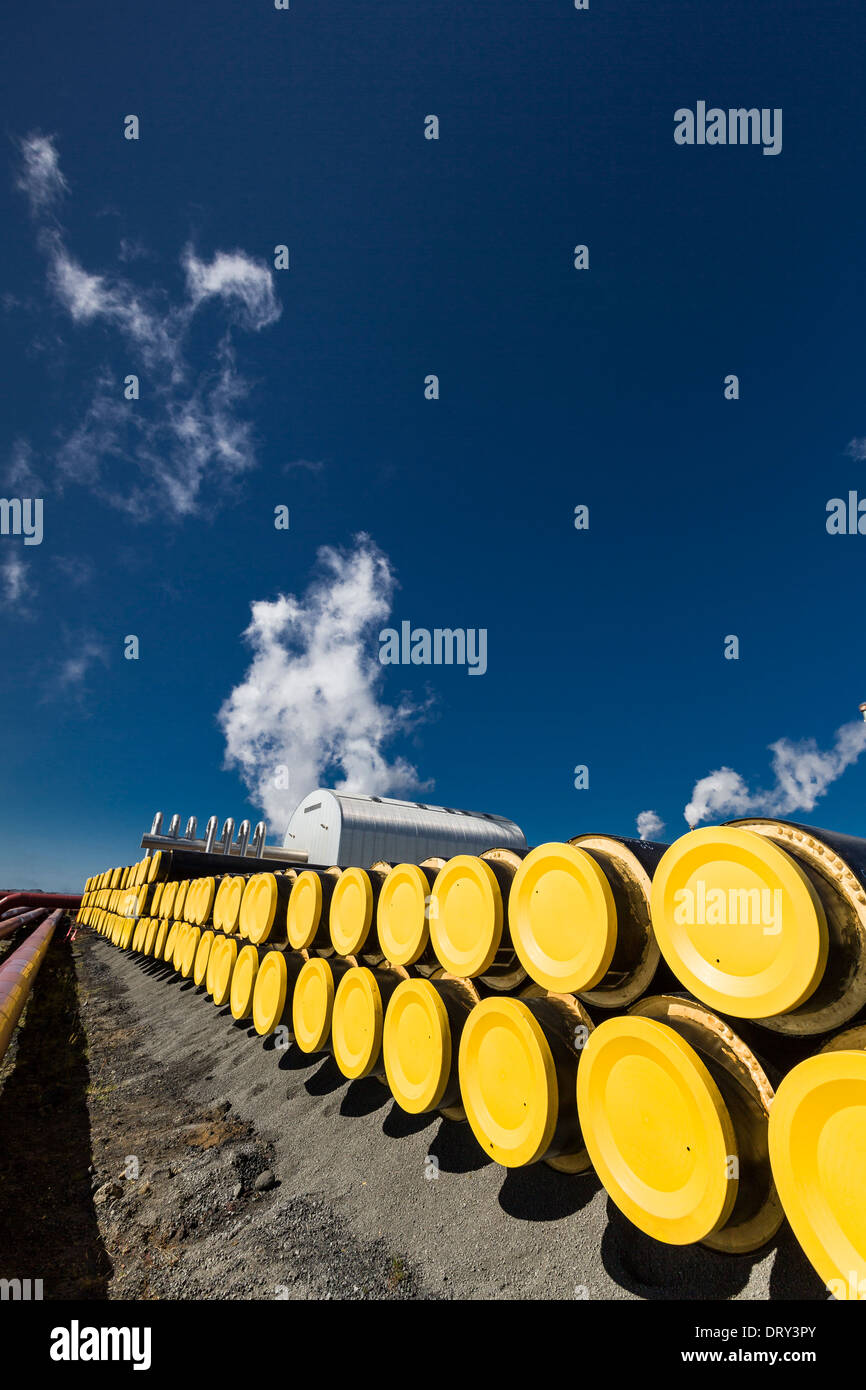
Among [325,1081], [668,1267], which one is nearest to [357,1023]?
[325,1081]

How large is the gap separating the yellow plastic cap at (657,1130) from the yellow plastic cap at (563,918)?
459 millimetres

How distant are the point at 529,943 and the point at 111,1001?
57.5ft

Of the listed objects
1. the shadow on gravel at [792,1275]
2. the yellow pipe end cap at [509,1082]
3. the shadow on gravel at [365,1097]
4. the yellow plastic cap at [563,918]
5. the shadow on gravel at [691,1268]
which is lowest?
the shadow on gravel at [365,1097]

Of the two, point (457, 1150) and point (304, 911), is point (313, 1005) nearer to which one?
point (304, 911)

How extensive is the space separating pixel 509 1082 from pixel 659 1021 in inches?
60.5

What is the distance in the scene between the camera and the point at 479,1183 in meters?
5.40

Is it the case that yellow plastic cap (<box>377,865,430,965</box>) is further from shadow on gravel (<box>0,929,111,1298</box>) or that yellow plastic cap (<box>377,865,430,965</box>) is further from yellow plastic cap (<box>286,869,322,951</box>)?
shadow on gravel (<box>0,929,111,1298</box>)

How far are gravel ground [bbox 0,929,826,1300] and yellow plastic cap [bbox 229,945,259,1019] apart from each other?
2.18 feet

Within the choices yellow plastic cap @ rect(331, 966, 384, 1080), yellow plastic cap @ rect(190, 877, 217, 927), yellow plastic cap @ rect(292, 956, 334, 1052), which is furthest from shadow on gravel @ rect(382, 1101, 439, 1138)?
yellow plastic cap @ rect(190, 877, 217, 927)

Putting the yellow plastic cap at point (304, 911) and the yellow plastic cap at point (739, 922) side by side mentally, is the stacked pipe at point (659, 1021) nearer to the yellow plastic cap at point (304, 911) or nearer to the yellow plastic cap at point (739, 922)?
the yellow plastic cap at point (739, 922)

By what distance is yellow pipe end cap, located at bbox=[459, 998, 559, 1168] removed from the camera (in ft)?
14.2

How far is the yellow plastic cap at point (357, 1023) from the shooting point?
6.61m

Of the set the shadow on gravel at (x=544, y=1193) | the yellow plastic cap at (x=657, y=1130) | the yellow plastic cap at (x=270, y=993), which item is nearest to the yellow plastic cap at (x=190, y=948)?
the yellow plastic cap at (x=270, y=993)
